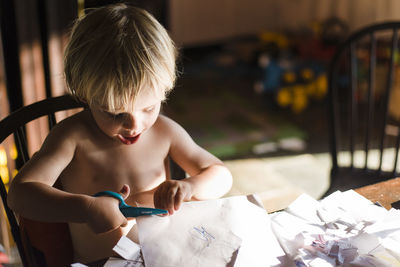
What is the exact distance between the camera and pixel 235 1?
5.16m

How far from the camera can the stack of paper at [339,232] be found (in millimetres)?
727

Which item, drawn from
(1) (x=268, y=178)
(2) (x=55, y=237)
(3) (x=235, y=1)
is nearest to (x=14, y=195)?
(2) (x=55, y=237)

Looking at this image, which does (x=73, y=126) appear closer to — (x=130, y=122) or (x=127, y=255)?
(x=130, y=122)

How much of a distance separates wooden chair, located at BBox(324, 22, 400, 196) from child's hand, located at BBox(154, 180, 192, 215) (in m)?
0.53

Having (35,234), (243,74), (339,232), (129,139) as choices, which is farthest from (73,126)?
(243,74)

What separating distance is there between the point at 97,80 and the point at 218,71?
370 cm

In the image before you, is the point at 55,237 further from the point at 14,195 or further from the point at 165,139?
the point at 165,139

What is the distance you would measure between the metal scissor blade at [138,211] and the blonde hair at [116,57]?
175 mm

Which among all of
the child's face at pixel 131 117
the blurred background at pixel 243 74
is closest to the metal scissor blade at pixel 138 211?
the child's face at pixel 131 117

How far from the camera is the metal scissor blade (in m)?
0.75

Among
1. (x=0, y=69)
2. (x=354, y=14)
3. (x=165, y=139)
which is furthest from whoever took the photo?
(x=354, y=14)

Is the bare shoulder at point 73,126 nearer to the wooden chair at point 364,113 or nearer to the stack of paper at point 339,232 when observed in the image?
the stack of paper at point 339,232

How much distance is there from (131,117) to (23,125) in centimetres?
35

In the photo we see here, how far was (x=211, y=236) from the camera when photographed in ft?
2.45
